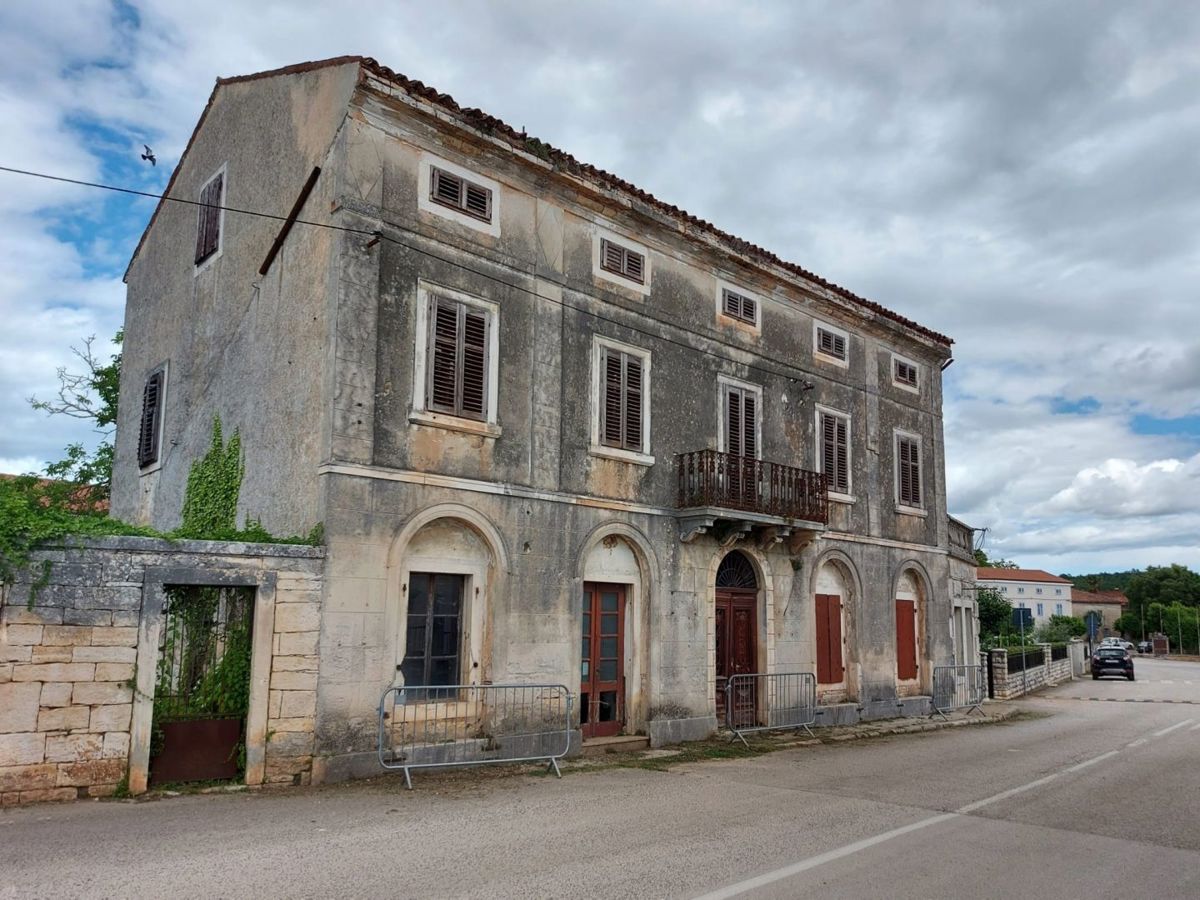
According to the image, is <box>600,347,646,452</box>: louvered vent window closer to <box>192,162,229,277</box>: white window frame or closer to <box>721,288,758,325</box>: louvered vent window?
<box>721,288,758,325</box>: louvered vent window

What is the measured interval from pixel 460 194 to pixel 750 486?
7.02 m

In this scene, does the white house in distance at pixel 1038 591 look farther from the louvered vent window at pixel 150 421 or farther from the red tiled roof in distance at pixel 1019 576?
the louvered vent window at pixel 150 421

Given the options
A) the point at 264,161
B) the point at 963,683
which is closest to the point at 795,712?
the point at 963,683

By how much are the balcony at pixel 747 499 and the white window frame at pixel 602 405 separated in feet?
2.89

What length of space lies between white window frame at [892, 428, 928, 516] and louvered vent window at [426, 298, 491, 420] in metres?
11.6

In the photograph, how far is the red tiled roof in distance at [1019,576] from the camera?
101 m

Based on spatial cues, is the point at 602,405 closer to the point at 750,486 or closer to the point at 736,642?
the point at 750,486

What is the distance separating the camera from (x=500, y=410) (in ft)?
42.3

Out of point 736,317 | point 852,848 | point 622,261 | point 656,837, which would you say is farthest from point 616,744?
point 736,317

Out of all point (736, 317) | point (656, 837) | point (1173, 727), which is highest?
point (736, 317)

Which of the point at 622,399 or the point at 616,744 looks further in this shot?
the point at 622,399

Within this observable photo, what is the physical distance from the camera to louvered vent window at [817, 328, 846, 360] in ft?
63.2

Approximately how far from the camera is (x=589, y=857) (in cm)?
711

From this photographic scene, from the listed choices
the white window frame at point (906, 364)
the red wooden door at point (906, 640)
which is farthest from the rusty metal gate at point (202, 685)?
the white window frame at point (906, 364)
